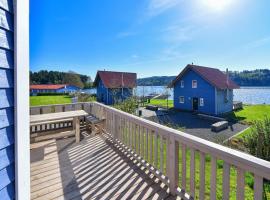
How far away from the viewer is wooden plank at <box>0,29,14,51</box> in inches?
47.1

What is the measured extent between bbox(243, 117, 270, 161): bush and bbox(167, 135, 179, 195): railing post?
2490mm

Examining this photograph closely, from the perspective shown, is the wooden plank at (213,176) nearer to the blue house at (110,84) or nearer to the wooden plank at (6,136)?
the wooden plank at (6,136)

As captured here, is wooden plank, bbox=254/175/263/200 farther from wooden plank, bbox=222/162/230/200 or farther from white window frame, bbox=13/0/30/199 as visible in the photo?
white window frame, bbox=13/0/30/199

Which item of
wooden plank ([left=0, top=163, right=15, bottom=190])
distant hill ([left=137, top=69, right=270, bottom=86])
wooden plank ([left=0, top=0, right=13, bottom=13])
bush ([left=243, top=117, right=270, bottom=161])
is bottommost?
bush ([left=243, top=117, right=270, bottom=161])

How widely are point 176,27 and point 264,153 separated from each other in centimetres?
1218

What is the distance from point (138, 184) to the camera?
2541 mm

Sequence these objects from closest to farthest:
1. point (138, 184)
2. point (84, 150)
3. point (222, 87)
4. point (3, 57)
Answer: point (3, 57), point (138, 184), point (84, 150), point (222, 87)

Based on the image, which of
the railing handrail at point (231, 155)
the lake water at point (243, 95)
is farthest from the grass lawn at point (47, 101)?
the railing handrail at point (231, 155)

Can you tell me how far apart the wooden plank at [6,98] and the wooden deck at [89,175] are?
5.23ft

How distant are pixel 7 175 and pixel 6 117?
424mm

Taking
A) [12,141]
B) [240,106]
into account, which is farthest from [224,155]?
[240,106]

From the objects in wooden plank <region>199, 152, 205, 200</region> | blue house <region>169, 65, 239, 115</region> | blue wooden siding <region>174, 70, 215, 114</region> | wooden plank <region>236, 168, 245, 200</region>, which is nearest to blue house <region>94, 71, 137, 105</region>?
blue wooden siding <region>174, 70, 215, 114</region>

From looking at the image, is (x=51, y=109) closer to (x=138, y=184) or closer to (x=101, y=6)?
(x=138, y=184)

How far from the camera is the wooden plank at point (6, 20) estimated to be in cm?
120
